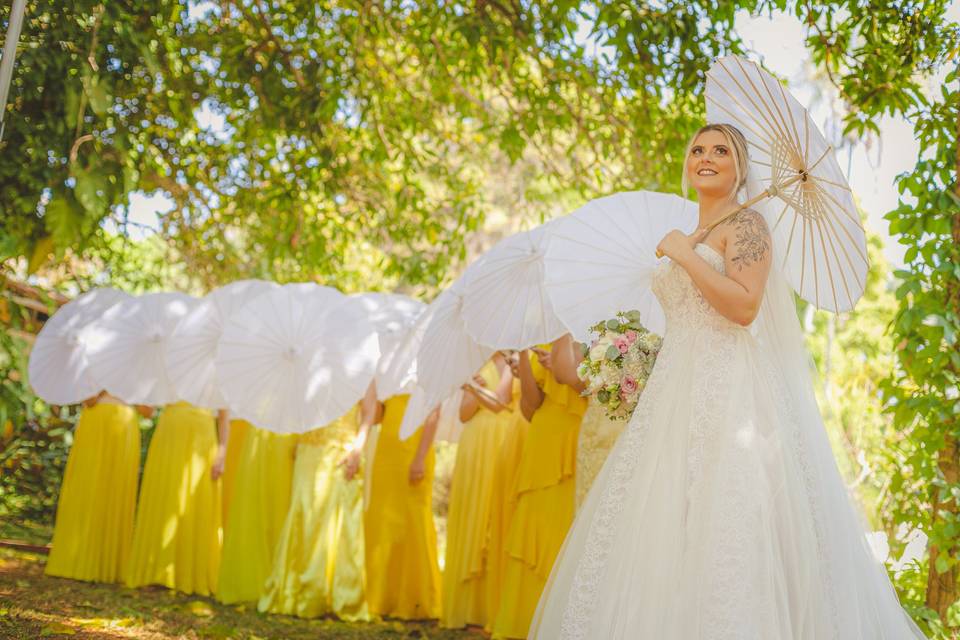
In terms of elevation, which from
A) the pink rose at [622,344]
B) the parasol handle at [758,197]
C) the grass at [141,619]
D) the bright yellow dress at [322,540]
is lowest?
the grass at [141,619]

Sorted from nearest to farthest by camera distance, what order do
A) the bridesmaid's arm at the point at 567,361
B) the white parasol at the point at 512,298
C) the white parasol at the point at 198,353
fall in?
the white parasol at the point at 512,298 < the bridesmaid's arm at the point at 567,361 < the white parasol at the point at 198,353

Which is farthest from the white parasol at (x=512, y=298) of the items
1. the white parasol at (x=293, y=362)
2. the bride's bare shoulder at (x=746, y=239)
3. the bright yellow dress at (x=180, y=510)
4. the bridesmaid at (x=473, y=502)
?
the bright yellow dress at (x=180, y=510)

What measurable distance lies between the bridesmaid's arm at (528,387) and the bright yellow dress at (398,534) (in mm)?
1732

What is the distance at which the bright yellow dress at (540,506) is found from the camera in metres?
6.31

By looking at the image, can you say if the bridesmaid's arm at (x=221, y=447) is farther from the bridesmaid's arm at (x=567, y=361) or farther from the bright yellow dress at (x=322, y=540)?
the bridesmaid's arm at (x=567, y=361)

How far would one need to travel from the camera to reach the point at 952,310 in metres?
4.93

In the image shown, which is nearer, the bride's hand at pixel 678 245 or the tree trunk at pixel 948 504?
the bride's hand at pixel 678 245

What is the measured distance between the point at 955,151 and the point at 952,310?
2.92ft

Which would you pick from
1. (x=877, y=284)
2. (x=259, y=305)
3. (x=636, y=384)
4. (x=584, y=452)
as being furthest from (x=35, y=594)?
(x=877, y=284)

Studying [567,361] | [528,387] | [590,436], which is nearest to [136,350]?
[528,387]

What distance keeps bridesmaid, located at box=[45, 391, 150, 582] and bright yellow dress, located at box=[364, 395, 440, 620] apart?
2768mm

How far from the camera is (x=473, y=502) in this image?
7930 mm

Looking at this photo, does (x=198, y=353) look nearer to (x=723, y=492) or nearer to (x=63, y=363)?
(x=63, y=363)

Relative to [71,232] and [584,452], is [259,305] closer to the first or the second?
[71,232]
